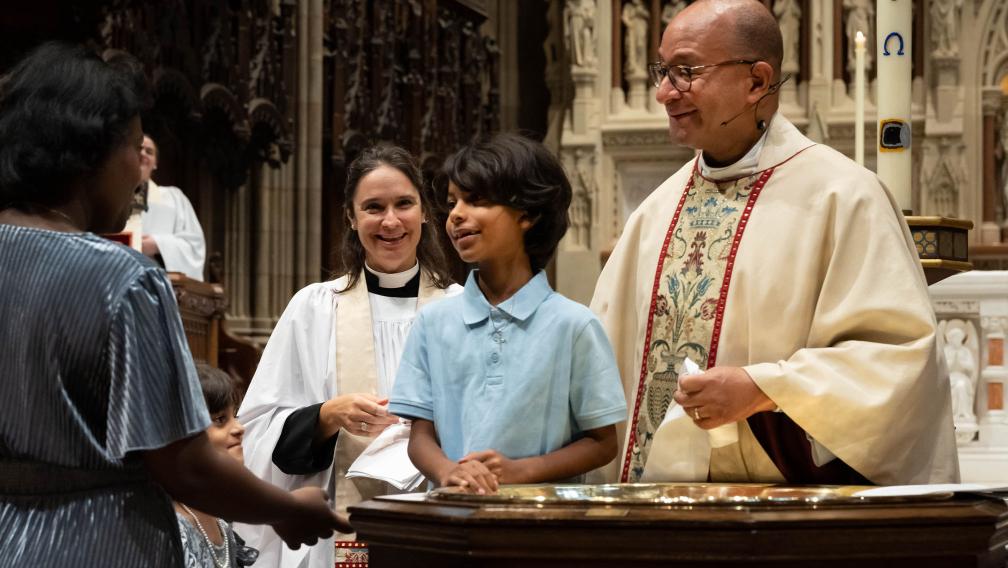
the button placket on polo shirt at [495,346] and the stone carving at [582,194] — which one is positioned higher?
the stone carving at [582,194]

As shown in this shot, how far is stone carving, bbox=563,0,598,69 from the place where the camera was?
13578mm

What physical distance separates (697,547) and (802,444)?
0.86 m

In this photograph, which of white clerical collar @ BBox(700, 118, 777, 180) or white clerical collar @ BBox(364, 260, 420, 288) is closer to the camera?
white clerical collar @ BBox(700, 118, 777, 180)

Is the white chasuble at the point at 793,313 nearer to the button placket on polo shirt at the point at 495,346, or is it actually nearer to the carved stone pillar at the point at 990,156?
the button placket on polo shirt at the point at 495,346

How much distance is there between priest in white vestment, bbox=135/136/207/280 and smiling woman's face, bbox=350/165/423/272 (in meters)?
4.10

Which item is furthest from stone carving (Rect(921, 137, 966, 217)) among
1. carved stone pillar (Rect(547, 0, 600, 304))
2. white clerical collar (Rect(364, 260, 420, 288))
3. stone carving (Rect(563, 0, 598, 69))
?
white clerical collar (Rect(364, 260, 420, 288))

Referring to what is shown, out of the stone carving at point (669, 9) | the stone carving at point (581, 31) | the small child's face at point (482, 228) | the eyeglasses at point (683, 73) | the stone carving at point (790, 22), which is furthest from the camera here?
the stone carving at point (581, 31)

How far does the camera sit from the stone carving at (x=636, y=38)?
13641 millimetres

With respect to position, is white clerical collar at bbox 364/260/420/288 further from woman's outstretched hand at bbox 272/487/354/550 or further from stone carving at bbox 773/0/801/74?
stone carving at bbox 773/0/801/74

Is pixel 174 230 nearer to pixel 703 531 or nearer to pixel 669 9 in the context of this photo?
pixel 703 531

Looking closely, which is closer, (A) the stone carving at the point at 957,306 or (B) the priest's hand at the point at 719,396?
(B) the priest's hand at the point at 719,396

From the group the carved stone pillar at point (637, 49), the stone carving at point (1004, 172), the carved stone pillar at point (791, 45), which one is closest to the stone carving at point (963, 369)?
the stone carving at point (1004, 172)

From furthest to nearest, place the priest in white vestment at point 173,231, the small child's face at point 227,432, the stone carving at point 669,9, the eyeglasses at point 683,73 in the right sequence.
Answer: the stone carving at point 669,9, the priest in white vestment at point 173,231, the small child's face at point 227,432, the eyeglasses at point 683,73

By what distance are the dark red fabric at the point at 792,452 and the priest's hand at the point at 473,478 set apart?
0.60 m
